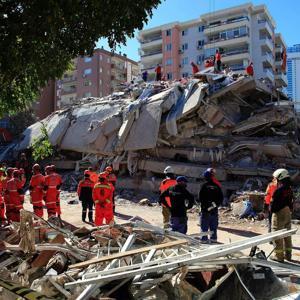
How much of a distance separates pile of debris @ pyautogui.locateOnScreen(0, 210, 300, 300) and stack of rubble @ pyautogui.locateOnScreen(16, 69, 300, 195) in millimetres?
13104

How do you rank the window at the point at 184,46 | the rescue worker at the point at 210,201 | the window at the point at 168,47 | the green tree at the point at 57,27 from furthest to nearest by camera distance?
1. the window at the point at 168,47
2. the window at the point at 184,46
3. the rescue worker at the point at 210,201
4. the green tree at the point at 57,27

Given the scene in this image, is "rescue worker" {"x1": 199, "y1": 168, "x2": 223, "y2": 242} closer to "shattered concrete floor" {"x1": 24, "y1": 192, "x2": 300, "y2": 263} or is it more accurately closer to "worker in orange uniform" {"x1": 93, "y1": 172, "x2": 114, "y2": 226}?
"shattered concrete floor" {"x1": 24, "y1": 192, "x2": 300, "y2": 263}

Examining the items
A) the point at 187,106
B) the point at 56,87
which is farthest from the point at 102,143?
the point at 56,87

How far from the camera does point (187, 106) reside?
69.9 ft

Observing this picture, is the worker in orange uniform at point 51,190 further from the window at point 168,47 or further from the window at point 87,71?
the window at point 87,71

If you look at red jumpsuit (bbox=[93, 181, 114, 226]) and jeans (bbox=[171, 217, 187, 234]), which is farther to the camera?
red jumpsuit (bbox=[93, 181, 114, 226])

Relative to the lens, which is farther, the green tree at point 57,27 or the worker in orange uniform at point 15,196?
the worker in orange uniform at point 15,196

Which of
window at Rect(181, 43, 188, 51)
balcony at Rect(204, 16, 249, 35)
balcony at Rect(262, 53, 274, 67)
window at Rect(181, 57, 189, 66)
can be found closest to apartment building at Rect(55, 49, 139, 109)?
window at Rect(181, 57, 189, 66)

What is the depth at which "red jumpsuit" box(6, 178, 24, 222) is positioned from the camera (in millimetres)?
12484

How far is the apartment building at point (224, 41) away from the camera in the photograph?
194 feet

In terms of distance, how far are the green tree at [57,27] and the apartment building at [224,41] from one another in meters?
51.8

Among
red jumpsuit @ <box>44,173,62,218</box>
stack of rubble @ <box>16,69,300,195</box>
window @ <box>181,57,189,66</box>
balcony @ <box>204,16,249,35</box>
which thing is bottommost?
red jumpsuit @ <box>44,173,62,218</box>

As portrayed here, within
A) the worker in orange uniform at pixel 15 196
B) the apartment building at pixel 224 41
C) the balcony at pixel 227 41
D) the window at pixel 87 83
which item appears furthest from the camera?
the window at pixel 87 83

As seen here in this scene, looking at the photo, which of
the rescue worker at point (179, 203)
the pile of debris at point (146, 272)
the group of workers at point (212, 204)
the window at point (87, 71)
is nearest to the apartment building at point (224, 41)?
the window at point (87, 71)
